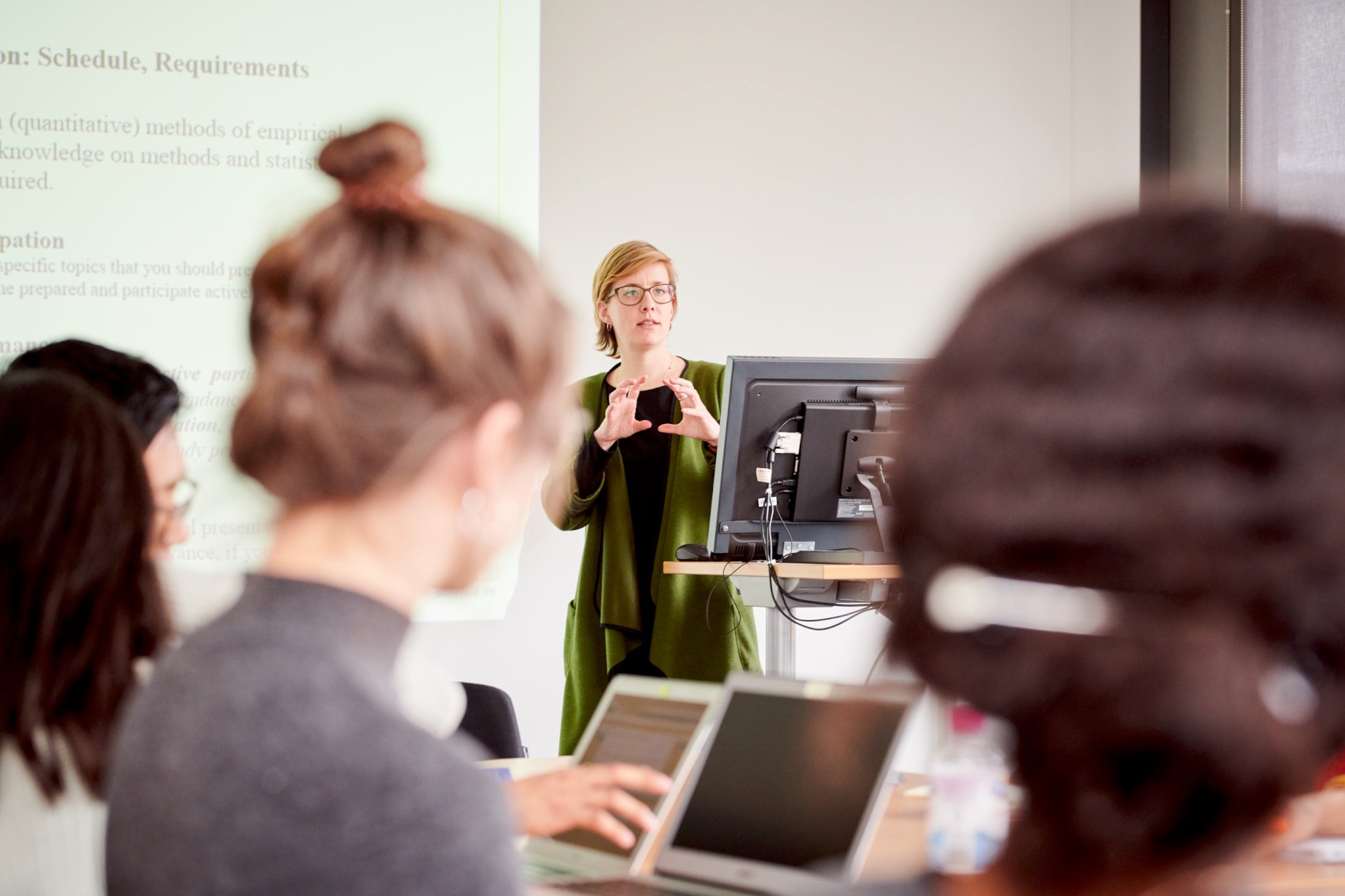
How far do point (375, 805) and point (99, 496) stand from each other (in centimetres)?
62

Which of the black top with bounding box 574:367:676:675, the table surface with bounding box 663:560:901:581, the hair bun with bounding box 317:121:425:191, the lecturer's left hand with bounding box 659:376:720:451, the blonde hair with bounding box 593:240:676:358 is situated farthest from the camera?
the blonde hair with bounding box 593:240:676:358

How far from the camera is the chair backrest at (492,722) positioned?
2.26m

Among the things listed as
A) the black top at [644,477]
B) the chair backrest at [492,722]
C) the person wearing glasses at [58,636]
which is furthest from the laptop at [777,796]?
the black top at [644,477]

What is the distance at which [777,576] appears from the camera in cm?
252

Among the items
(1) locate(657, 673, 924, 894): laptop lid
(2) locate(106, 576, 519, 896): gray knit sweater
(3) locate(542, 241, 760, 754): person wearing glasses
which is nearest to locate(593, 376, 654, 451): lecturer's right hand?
(3) locate(542, 241, 760, 754): person wearing glasses

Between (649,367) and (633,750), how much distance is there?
1.90 m

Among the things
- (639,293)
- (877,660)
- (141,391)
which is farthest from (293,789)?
(639,293)

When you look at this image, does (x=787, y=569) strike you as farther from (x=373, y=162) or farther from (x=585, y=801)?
(x=373, y=162)

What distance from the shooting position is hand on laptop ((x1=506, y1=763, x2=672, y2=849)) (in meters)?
1.21

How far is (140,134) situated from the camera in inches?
122

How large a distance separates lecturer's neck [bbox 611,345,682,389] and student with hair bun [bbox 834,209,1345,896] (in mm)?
2730

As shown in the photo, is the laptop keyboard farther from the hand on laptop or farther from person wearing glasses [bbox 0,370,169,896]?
person wearing glasses [bbox 0,370,169,896]

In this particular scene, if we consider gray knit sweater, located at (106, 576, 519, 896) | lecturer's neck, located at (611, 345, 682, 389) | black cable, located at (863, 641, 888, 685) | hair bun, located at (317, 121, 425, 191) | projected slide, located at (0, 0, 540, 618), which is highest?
projected slide, located at (0, 0, 540, 618)

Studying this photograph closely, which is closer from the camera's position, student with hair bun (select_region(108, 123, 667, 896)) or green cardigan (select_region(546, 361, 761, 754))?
student with hair bun (select_region(108, 123, 667, 896))
